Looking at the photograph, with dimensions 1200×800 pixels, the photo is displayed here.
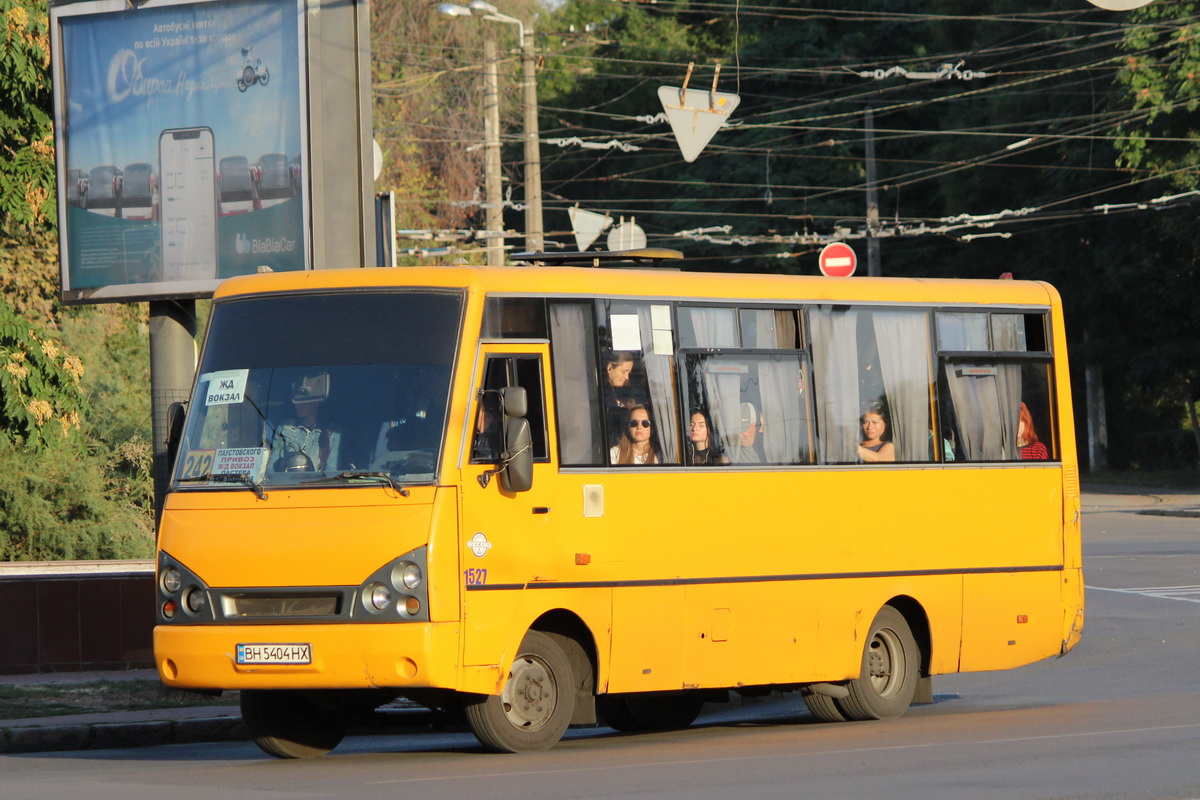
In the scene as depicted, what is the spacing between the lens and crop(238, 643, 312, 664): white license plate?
10266mm

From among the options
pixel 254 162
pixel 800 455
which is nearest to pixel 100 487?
pixel 254 162

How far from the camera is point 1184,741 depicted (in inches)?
426

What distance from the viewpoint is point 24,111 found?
1914cm

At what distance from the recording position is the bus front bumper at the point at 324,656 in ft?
33.4

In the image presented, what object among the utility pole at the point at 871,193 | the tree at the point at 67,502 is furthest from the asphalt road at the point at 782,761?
the utility pole at the point at 871,193

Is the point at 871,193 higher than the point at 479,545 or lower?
higher

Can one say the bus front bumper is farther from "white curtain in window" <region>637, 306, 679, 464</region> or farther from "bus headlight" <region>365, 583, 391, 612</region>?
"white curtain in window" <region>637, 306, 679, 464</region>

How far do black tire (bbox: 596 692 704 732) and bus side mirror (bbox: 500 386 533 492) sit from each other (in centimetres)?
311

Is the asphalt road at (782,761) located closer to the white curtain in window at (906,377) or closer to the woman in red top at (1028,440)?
the woman in red top at (1028,440)

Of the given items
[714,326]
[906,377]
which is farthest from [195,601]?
[906,377]

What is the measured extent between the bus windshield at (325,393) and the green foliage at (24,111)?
8.71 m

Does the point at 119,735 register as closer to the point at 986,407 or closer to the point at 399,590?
the point at 399,590

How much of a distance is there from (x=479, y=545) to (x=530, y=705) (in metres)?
1.13

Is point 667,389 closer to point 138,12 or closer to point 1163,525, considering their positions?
point 138,12
